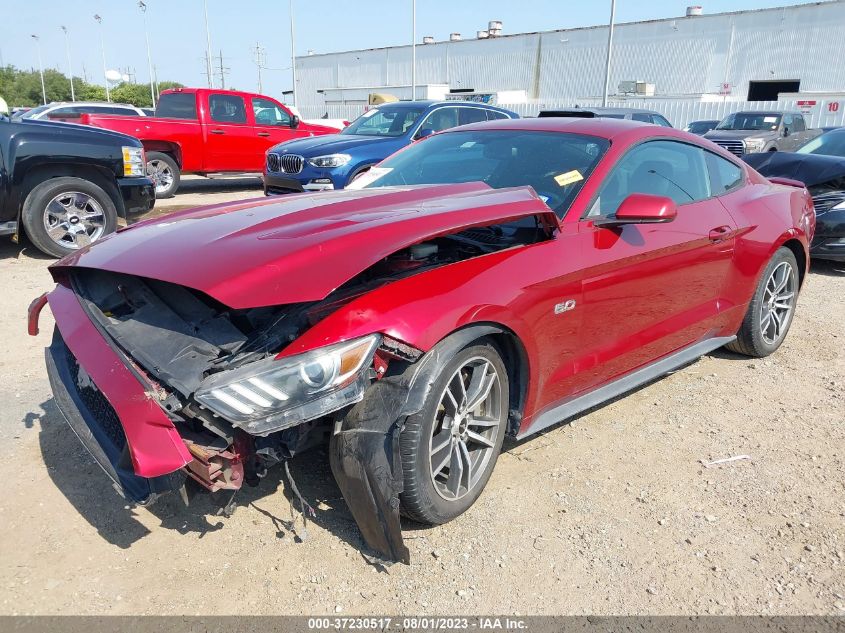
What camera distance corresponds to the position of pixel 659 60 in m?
38.5

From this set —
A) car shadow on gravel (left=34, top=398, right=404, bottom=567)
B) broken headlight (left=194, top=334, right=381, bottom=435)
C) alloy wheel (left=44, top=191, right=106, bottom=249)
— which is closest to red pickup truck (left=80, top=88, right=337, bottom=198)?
alloy wheel (left=44, top=191, right=106, bottom=249)

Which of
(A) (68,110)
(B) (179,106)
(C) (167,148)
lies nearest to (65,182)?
(C) (167,148)

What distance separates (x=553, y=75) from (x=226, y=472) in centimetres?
4530

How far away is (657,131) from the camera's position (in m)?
3.81

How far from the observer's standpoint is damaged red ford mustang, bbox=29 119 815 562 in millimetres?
2188

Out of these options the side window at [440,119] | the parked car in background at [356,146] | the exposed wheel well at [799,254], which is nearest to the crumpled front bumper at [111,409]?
the exposed wheel well at [799,254]

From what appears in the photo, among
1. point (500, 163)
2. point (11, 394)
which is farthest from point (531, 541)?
point (11, 394)

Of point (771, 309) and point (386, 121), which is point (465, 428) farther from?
point (386, 121)

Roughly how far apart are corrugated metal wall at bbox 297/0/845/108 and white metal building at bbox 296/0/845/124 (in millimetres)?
51

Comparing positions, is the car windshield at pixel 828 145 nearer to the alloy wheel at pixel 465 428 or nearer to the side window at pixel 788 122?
the alloy wheel at pixel 465 428

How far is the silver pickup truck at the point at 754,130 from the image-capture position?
1491 cm

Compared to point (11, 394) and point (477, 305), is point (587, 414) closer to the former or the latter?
point (477, 305)

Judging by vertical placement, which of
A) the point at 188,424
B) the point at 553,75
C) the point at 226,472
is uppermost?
the point at 553,75

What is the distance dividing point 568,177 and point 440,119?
7.03m
